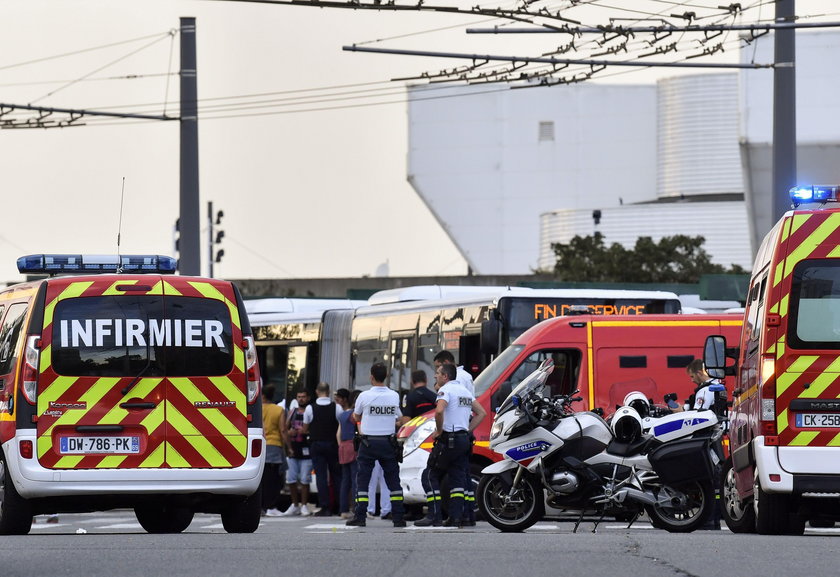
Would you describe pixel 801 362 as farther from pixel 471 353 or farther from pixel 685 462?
pixel 471 353

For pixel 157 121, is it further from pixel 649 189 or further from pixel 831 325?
pixel 649 189

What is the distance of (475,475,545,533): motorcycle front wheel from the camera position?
16391mm

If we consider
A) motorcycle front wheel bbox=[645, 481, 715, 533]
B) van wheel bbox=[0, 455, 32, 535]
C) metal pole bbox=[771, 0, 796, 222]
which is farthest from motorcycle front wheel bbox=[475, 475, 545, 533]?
metal pole bbox=[771, 0, 796, 222]

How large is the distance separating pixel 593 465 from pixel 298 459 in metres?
9.02

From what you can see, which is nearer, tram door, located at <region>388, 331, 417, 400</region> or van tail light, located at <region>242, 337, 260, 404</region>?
van tail light, located at <region>242, 337, 260, 404</region>

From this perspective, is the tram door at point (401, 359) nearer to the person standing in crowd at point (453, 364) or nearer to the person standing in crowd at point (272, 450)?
the person standing in crowd at point (272, 450)

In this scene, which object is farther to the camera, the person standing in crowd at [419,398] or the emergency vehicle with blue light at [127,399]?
the person standing in crowd at [419,398]

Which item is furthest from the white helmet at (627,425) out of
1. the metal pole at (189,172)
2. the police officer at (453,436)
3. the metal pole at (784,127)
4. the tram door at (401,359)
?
the metal pole at (189,172)

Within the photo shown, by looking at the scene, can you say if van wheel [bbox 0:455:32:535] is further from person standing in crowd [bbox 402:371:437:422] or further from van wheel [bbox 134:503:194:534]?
person standing in crowd [bbox 402:371:437:422]

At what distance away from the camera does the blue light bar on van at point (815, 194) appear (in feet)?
44.5

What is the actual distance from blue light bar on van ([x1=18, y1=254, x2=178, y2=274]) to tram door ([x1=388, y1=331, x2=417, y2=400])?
9620 mm

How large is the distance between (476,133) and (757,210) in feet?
112

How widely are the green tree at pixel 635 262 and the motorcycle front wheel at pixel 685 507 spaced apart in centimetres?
5691

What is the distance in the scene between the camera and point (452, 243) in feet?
317
